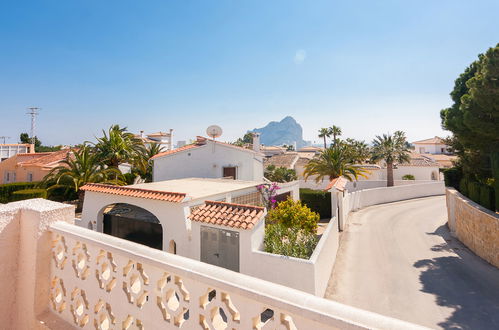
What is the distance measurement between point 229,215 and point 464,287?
35.8 ft

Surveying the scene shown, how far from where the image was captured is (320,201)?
25516 mm

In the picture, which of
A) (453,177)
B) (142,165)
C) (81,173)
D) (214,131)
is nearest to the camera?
(81,173)

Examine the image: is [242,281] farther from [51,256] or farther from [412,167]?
[412,167]

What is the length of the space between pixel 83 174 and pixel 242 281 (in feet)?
80.4

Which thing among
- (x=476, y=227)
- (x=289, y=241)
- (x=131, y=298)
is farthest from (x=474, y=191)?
(x=131, y=298)

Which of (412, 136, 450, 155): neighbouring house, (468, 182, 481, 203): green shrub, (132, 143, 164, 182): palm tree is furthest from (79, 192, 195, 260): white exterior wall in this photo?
(412, 136, 450, 155): neighbouring house

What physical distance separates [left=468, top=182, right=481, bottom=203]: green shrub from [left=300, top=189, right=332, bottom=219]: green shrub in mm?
10561

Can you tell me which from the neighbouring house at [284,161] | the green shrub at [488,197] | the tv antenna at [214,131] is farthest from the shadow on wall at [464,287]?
the neighbouring house at [284,161]

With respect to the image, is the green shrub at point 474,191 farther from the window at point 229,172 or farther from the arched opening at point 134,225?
the arched opening at point 134,225

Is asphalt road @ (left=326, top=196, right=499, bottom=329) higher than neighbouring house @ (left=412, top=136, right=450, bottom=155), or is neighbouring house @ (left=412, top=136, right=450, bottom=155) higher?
neighbouring house @ (left=412, top=136, right=450, bottom=155)

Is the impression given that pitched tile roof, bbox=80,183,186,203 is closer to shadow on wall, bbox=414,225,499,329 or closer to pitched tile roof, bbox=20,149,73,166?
shadow on wall, bbox=414,225,499,329

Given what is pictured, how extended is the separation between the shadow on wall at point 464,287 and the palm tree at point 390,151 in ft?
84.6

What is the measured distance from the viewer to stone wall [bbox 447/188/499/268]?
1337cm

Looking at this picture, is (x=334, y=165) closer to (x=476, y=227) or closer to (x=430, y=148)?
(x=476, y=227)
